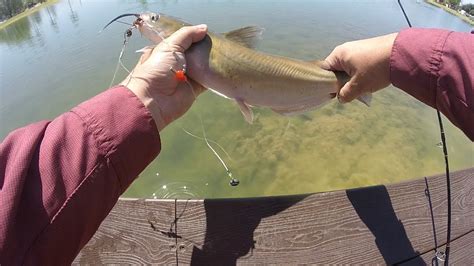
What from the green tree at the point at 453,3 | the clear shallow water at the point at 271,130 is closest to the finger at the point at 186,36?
the clear shallow water at the point at 271,130

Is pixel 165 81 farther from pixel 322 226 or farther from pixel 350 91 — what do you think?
pixel 322 226

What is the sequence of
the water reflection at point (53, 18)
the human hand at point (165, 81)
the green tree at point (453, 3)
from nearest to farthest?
the human hand at point (165, 81) < the water reflection at point (53, 18) < the green tree at point (453, 3)

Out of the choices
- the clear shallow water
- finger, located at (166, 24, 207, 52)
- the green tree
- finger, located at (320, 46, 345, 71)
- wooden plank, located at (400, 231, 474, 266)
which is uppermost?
finger, located at (166, 24, 207, 52)

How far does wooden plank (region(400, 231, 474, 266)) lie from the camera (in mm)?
2297

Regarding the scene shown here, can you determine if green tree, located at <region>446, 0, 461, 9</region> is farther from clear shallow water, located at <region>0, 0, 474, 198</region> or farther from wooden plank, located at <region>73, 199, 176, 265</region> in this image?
wooden plank, located at <region>73, 199, 176, 265</region>

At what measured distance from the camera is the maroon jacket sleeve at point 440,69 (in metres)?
1.56

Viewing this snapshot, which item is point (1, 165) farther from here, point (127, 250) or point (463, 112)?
point (463, 112)

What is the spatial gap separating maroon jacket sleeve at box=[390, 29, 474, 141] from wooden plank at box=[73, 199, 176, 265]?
64.1 inches

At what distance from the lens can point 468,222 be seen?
2.52 meters

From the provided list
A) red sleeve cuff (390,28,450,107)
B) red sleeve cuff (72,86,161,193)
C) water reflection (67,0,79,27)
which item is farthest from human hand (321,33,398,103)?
water reflection (67,0,79,27)

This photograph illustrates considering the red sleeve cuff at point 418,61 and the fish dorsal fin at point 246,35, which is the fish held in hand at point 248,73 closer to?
the fish dorsal fin at point 246,35

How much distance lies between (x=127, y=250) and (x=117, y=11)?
47.0ft

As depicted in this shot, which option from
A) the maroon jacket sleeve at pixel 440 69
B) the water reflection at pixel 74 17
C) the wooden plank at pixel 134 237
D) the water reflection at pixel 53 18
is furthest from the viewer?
the water reflection at pixel 53 18

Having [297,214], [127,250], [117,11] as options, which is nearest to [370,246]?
[297,214]
